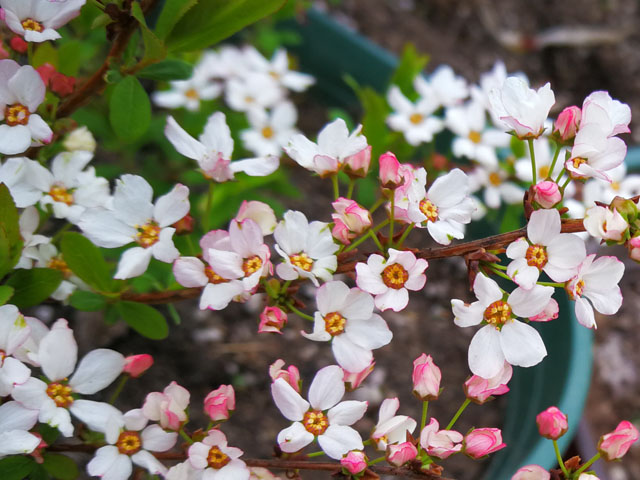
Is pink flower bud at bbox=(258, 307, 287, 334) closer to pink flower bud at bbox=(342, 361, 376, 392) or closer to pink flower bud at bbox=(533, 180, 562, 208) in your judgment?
pink flower bud at bbox=(342, 361, 376, 392)

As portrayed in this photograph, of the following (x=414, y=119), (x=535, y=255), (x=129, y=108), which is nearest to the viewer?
(x=535, y=255)

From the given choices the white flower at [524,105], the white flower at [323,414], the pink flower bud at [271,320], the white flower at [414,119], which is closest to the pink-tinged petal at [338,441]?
the white flower at [323,414]

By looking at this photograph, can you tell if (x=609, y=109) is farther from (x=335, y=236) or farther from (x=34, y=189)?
(x=34, y=189)

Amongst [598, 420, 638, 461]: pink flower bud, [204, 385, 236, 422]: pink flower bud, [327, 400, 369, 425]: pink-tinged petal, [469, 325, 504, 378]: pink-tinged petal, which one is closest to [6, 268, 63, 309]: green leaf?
[204, 385, 236, 422]: pink flower bud

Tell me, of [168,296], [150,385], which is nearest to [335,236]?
Answer: [168,296]

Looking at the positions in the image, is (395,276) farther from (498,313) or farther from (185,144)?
(185,144)

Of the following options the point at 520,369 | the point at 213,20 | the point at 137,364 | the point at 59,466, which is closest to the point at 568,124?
the point at 213,20
